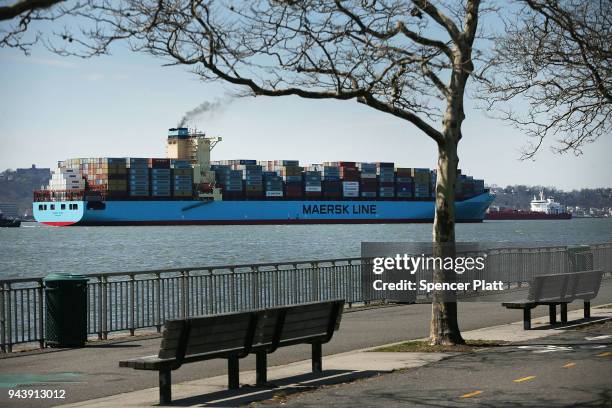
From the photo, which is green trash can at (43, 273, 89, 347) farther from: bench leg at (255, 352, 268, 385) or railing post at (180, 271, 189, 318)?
bench leg at (255, 352, 268, 385)

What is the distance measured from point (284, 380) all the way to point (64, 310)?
492 cm

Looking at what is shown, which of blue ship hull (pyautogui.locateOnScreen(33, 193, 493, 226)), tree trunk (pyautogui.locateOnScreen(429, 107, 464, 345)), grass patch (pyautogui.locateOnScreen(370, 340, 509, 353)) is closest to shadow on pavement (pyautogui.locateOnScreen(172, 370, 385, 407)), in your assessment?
grass patch (pyautogui.locateOnScreen(370, 340, 509, 353))

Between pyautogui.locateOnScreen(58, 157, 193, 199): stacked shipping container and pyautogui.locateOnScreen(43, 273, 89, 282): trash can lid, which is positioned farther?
pyautogui.locateOnScreen(58, 157, 193, 199): stacked shipping container

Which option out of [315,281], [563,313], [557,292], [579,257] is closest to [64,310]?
[315,281]

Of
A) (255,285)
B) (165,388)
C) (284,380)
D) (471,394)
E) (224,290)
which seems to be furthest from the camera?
(255,285)

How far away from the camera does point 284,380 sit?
1140 cm

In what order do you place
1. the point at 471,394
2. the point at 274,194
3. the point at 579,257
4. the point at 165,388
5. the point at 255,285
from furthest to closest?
the point at 274,194 < the point at 579,257 < the point at 255,285 < the point at 471,394 < the point at 165,388

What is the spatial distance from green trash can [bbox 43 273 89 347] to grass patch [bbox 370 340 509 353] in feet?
14.3

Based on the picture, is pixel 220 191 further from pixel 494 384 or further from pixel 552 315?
pixel 494 384

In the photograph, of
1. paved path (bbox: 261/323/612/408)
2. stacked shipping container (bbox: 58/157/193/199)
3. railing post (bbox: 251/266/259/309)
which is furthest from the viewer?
stacked shipping container (bbox: 58/157/193/199)

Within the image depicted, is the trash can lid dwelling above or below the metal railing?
above

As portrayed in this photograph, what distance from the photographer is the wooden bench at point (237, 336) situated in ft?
32.4

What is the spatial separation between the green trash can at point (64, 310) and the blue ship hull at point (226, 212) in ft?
393

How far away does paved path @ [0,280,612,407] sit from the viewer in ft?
37.4
